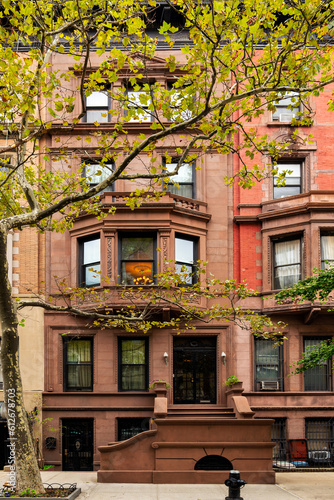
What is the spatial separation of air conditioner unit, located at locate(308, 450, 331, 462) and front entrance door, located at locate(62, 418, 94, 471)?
7773 mm

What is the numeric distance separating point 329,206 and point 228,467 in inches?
374

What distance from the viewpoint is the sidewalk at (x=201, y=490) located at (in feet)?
39.3

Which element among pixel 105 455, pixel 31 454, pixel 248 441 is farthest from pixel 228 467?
pixel 31 454

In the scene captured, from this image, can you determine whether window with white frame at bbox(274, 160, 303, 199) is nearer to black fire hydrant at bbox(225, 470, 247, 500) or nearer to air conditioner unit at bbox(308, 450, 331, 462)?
air conditioner unit at bbox(308, 450, 331, 462)

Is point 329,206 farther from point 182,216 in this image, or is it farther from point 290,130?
point 182,216

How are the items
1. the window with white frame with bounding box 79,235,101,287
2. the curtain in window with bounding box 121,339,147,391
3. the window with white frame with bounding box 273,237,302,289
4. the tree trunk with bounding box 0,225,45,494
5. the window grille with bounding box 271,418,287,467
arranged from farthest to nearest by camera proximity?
1. the window with white frame with bounding box 79,235,101,287
2. the curtain in window with bounding box 121,339,147,391
3. the window with white frame with bounding box 273,237,302,289
4. the window grille with bounding box 271,418,287,467
5. the tree trunk with bounding box 0,225,45,494

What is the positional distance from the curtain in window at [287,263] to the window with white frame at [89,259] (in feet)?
22.2

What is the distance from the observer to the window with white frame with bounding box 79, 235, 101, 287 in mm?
19234

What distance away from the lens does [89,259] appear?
1947cm

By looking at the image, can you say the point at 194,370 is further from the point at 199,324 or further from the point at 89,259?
the point at 89,259

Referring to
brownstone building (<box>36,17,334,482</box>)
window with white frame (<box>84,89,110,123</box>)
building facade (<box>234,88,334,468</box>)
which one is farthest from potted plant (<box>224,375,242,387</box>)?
window with white frame (<box>84,89,110,123</box>)

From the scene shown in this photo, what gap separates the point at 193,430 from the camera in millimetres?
14539

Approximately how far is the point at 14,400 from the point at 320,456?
456 inches

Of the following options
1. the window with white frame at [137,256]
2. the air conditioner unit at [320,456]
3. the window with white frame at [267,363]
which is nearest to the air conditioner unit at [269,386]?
the window with white frame at [267,363]
